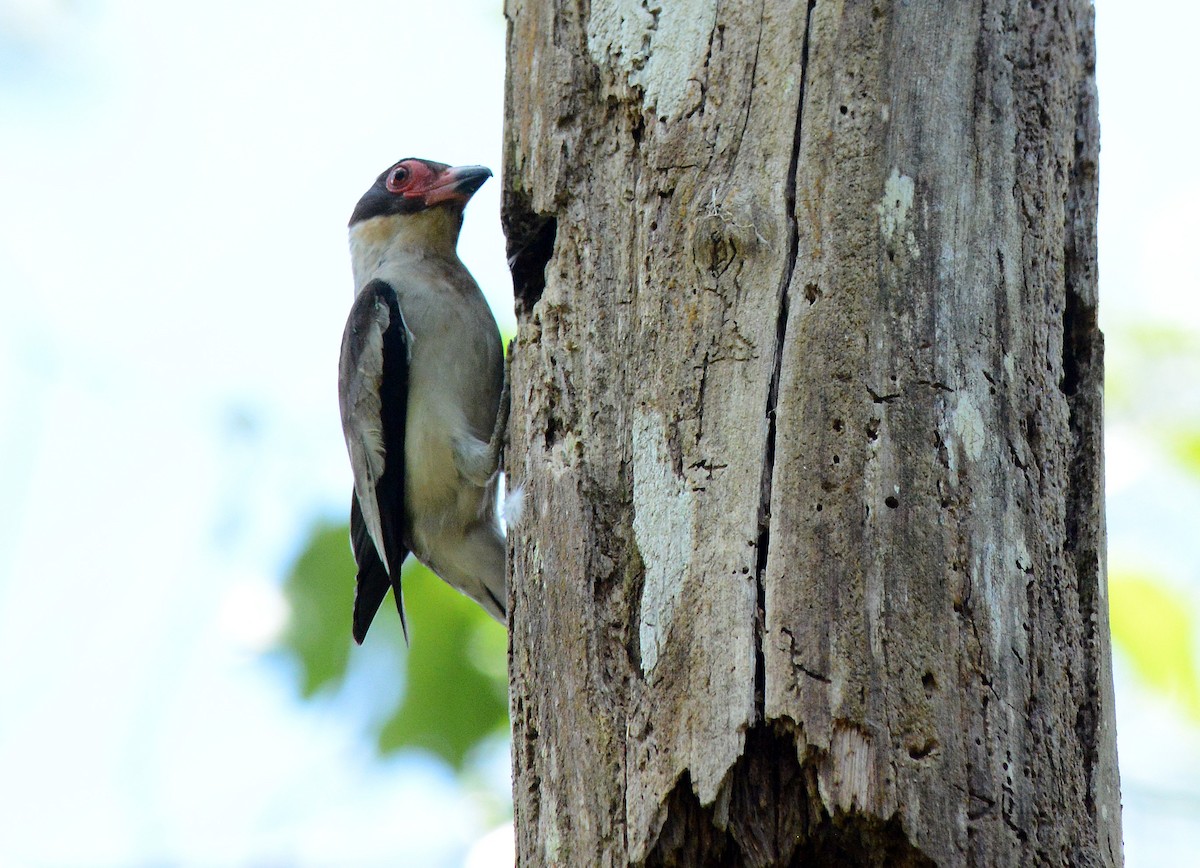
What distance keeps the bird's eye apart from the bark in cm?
203

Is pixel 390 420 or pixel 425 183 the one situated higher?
pixel 425 183

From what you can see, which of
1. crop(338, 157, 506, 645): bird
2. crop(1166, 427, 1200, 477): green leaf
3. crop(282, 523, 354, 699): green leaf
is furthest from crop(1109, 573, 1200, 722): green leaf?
crop(282, 523, 354, 699): green leaf

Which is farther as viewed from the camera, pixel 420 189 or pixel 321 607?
pixel 321 607

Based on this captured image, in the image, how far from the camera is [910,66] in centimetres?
281

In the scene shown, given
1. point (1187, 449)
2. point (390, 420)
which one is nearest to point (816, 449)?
point (390, 420)

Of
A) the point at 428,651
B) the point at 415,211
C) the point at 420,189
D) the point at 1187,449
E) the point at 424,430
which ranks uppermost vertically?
the point at 420,189

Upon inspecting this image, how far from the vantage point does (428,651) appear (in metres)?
5.50

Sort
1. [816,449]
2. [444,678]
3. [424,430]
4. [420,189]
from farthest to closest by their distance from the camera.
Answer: [444,678], [420,189], [424,430], [816,449]

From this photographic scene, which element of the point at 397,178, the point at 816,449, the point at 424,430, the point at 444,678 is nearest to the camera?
the point at 816,449

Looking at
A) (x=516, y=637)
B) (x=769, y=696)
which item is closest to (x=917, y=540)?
(x=769, y=696)

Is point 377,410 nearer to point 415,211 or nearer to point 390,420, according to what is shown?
point 390,420

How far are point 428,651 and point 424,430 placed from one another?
1.45m

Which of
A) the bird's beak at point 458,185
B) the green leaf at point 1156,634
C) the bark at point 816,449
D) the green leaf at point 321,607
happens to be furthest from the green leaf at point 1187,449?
the green leaf at point 321,607

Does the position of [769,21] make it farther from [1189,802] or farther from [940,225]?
[1189,802]
